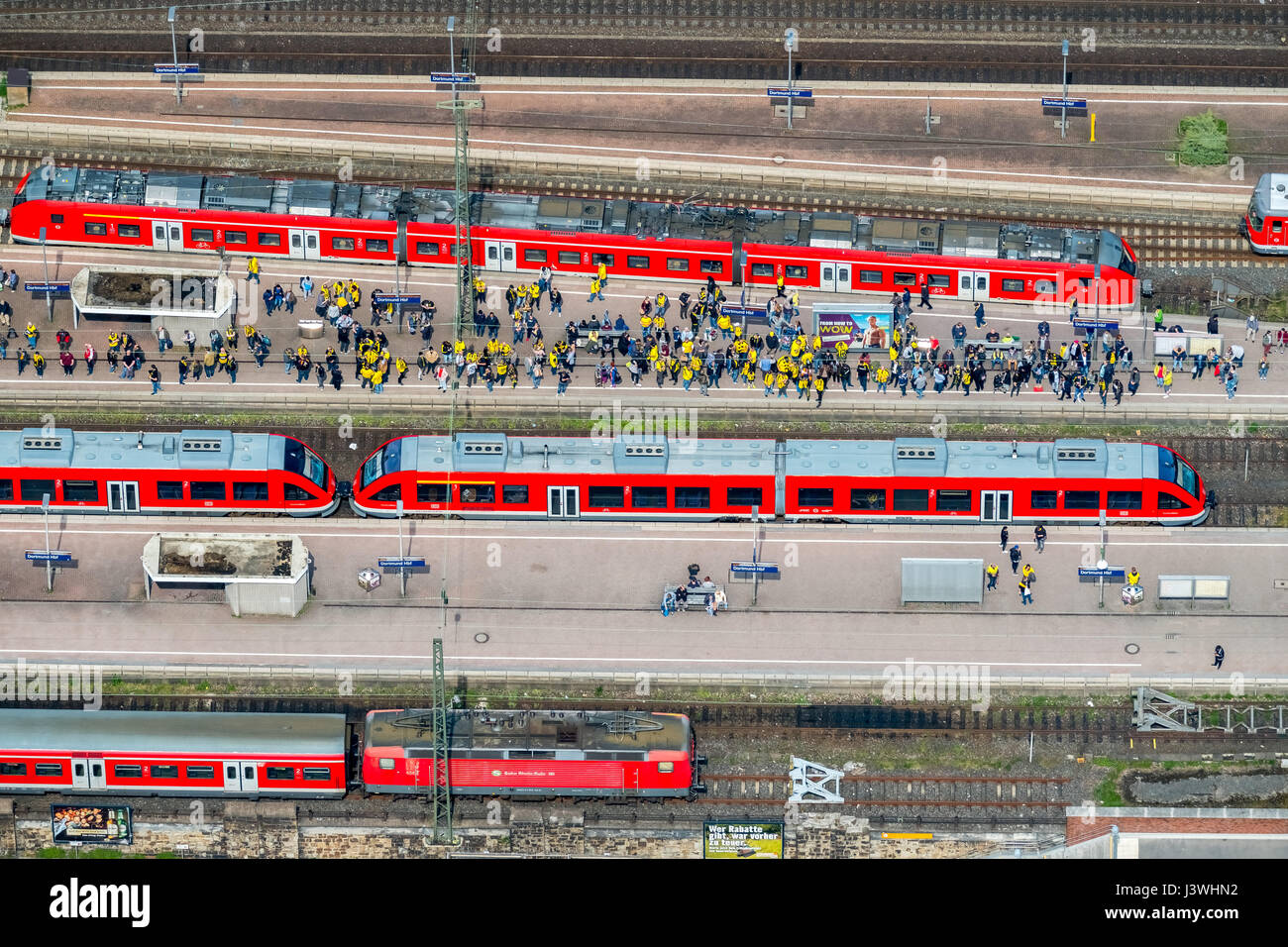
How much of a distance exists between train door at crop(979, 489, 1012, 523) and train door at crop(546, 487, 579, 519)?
20.9 meters

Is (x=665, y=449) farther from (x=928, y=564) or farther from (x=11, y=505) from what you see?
(x=11, y=505)

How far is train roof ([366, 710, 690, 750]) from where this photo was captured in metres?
178

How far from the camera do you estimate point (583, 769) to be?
6998 inches

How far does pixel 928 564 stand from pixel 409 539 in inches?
1050

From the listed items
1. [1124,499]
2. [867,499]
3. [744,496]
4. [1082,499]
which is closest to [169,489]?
[744,496]

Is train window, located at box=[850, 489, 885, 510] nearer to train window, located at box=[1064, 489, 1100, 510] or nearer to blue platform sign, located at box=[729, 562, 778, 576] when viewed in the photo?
blue platform sign, located at box=[729, 562, 778, 576]

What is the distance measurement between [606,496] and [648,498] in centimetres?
215

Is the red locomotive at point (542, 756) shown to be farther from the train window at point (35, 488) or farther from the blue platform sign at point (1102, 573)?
the train window at point (35, 488)

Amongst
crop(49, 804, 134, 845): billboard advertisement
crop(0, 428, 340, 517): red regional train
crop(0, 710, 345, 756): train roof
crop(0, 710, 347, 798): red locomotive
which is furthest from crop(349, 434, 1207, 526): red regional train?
crop(49, 804, 134, 845): billboard advertisement

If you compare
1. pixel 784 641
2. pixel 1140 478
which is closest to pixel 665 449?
pixel 784 641

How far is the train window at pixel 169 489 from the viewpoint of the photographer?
19162cm

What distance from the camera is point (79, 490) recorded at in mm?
191500

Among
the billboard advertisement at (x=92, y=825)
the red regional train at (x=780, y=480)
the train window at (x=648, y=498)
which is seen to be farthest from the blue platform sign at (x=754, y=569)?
the billboard advertisement at (x=92, y=825)

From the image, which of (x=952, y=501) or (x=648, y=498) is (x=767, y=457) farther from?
(x=952, y=501)
